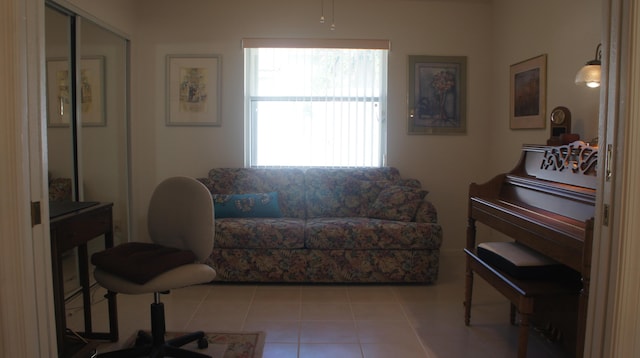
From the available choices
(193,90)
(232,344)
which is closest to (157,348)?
(232,344)

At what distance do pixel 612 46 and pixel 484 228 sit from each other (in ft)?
11.3

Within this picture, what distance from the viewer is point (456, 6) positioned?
4.30 metres

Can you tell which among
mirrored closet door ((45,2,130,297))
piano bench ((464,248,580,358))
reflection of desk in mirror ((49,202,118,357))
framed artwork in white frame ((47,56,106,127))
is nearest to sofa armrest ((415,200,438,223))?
piano bench ((464,248,580,358))

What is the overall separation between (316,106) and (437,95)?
1208mm

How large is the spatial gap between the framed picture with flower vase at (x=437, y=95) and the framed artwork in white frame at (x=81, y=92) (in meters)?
2.79

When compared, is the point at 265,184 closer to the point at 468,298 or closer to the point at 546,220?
the point at 468,298

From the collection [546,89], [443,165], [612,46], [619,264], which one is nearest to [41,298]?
[619,264]

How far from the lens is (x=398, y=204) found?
376cm

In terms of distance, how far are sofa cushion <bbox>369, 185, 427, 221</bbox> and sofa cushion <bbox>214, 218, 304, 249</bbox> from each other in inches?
29.3

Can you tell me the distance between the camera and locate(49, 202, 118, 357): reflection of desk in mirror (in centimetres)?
192

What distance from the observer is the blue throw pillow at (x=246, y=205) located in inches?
148

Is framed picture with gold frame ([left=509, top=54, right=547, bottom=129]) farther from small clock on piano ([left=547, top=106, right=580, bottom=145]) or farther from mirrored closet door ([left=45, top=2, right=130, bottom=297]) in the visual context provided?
mirrored closet door ([left=45, top=2, right=130, bottom=297])

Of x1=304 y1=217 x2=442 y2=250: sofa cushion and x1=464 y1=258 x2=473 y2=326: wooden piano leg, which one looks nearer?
x1=464 y1=258 x2=473 y2=326: wooden piano leg

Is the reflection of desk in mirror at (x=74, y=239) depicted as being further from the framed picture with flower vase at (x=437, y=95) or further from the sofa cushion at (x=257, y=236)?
the framed picture with flower vase at (x=437, y=95)
